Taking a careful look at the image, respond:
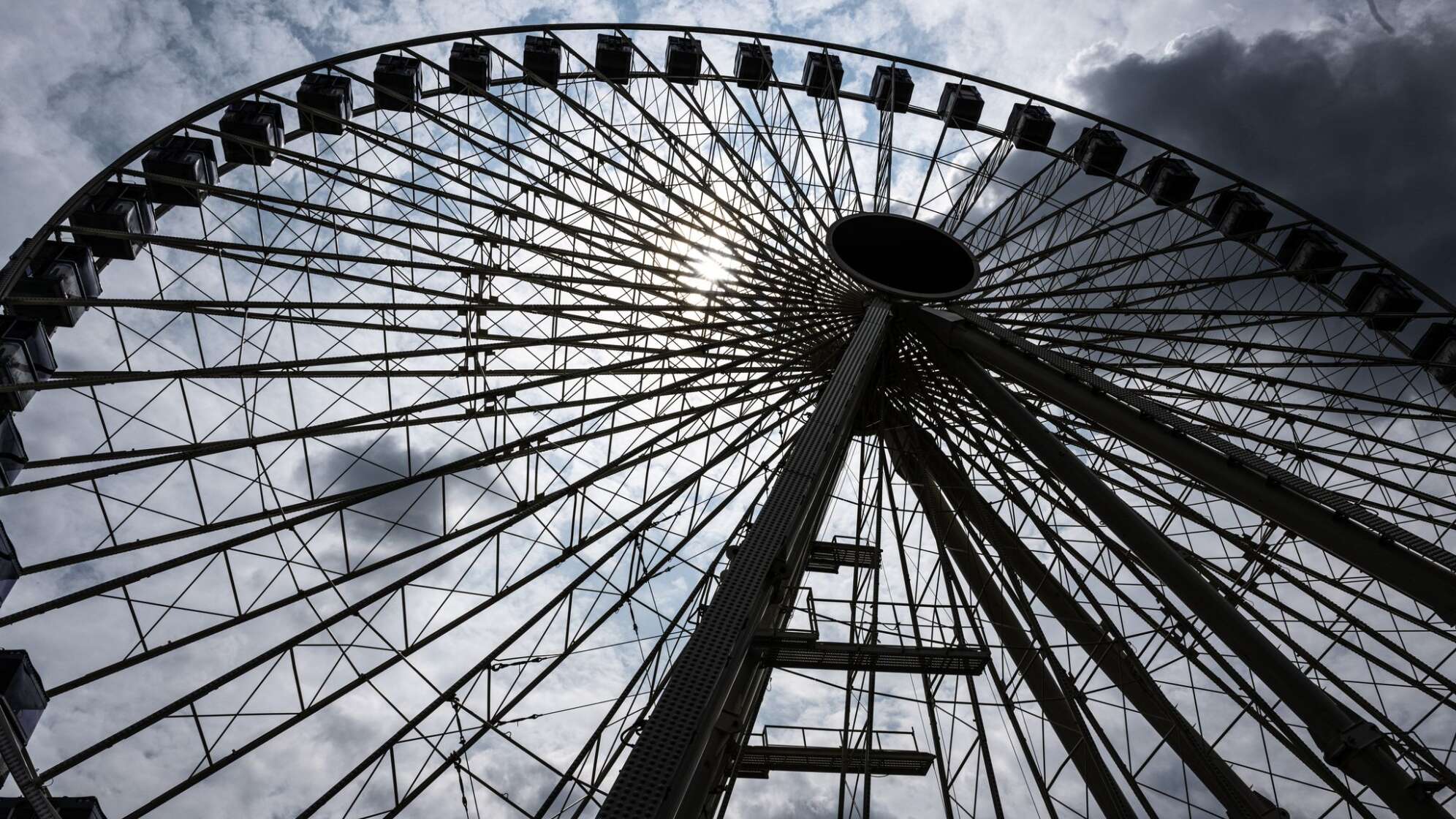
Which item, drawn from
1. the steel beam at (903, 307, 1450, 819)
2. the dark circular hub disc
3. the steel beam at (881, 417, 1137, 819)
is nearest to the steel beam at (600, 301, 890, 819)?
the steel beam at (903, 307, 1450, 819)

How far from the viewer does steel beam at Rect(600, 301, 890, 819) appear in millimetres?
7191

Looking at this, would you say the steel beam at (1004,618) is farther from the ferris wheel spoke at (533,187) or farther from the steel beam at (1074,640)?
the ferris wheel spoke at (533,187)

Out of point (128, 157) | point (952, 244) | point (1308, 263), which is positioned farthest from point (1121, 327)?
point (128, 157)

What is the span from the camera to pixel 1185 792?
15969 millimetres

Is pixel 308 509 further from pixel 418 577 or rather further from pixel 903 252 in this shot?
pixel 903 252

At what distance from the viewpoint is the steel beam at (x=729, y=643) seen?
23.6ft

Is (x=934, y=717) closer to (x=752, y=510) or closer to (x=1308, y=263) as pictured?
(x=752, y=510)

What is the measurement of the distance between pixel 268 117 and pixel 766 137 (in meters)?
11.4

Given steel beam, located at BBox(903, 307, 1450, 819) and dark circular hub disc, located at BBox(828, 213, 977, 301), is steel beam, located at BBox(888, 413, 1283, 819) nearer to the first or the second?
steel beam, located at BBox(903, 307, 1450, 819)

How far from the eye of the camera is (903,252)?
68.3ft

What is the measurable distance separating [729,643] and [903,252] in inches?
555

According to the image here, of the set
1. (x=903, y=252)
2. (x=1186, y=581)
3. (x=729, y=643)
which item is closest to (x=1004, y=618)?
(x=1186, y=581)

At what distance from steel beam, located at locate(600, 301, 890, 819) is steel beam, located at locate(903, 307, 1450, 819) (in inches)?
97.5

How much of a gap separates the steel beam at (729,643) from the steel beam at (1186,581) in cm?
248
